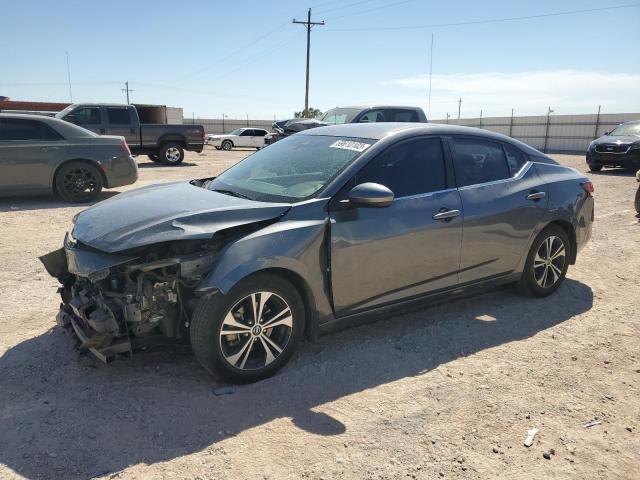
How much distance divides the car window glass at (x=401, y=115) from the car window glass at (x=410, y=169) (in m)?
9.31

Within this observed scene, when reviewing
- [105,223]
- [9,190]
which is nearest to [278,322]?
[105,223]

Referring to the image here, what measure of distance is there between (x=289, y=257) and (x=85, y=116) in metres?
14.8

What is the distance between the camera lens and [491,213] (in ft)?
14.8

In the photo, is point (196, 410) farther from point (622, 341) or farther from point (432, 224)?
point (622, 341)

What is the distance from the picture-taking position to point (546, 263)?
515cm

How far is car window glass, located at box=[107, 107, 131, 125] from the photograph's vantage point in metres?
16.4

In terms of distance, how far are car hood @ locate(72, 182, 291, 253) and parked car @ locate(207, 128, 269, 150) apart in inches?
1163

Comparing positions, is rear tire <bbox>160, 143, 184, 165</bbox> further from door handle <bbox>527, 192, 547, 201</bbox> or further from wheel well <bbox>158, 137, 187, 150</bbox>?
door handle <bbox>527, 192, 547, 201</bbox>

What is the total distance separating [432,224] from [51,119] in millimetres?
8288

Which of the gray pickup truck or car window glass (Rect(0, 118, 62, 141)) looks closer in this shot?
car window glass (Rect(0, 118, 62, 141))

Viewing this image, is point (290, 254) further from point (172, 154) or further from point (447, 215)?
point (172, 154)

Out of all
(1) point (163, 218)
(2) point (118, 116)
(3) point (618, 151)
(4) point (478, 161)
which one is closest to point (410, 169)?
(4) point (478, 161)

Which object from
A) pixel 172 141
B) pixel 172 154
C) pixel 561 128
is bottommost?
pixel 172 154

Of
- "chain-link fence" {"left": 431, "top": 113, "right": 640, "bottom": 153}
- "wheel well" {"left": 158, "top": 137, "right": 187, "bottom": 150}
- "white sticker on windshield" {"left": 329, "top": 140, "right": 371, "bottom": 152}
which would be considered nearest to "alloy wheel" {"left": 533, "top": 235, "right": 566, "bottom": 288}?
"white sticker on windshield" {"left": 329, "top": 140, "right": 371, "bottom": 152}
